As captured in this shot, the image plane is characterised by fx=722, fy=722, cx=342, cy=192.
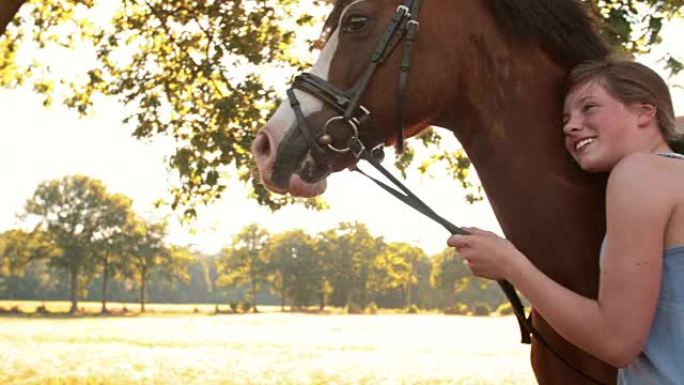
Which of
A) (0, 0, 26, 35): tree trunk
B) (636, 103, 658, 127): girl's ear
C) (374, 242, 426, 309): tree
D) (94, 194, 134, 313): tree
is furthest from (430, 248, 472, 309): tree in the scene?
(636, 103, 658, 127): girl's ear

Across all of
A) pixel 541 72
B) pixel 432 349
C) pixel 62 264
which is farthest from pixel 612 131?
pixel 62 264

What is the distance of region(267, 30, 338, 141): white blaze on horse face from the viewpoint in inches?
116

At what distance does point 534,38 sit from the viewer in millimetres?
2979

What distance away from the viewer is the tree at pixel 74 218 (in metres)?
91.5

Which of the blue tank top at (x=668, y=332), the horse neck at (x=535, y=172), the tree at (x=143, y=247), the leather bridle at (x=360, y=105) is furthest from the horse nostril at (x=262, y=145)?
the tree at (x=143, y=247)

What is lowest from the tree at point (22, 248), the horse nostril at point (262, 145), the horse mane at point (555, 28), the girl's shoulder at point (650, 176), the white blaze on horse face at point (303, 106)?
the girl's shoulder at point (650, 176)

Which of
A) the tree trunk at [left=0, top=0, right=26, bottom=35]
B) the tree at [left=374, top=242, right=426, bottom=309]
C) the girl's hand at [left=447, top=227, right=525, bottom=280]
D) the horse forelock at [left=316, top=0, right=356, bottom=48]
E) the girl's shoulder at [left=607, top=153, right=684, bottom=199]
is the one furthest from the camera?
the tree at [left=374, top=242, right=426, bottom=309]

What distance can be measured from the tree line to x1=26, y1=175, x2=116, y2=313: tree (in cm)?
13

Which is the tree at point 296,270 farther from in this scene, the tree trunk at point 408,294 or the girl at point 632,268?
the girl at point 632,268

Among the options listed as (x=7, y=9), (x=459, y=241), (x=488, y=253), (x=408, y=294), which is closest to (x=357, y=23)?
(x=459, y=241)

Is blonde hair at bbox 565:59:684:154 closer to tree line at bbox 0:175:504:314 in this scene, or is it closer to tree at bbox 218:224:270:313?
tree line at bbox 0:175:504:314

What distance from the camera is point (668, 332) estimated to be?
80.6 inches

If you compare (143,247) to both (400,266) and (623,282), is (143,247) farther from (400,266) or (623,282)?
(623,282)

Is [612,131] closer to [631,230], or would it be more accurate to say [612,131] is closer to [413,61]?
[631,230]
